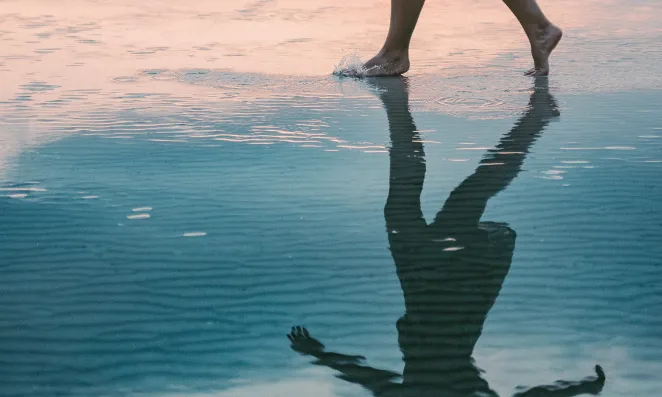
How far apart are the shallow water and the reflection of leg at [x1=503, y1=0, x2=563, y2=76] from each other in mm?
167

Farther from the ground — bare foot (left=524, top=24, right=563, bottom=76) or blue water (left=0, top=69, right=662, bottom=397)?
bare foot (left=524, top=24, right=563, bottom=76)

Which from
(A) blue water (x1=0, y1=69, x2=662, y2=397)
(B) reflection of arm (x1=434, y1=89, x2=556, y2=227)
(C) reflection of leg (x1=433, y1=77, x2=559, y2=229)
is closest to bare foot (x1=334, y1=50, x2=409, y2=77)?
(C) reflection of leg (x1=433, y1=77, x2=559, y2=229)

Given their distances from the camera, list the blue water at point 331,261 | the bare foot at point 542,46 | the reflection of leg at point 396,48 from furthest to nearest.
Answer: the reflection of leg at point 396,48 < the bare foot at point 542,46 < the blue water at point 331,261

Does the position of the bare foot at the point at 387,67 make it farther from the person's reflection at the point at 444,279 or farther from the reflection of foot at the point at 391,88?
the person's reflection at the point at 444,279

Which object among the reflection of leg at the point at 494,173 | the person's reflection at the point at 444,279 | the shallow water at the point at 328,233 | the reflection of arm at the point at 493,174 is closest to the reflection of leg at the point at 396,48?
the shallow water at the point at 328,233

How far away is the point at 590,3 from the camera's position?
1023 centimetres

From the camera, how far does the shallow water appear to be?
1.75 m

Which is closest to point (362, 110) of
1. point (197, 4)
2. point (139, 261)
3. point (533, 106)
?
point (533, 106)

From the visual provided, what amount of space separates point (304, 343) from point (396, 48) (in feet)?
13.1

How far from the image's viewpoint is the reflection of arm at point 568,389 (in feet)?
5.29

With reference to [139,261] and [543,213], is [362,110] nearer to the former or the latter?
[543,213]

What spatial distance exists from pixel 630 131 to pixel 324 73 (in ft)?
7.47

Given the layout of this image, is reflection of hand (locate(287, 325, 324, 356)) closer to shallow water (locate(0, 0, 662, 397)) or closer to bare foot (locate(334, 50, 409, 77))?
shallow water (locate(0, 0, 662, 397))

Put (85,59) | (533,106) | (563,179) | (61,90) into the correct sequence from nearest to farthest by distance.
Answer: (563,179) → (533,106) → (61,90) → (85,59)
